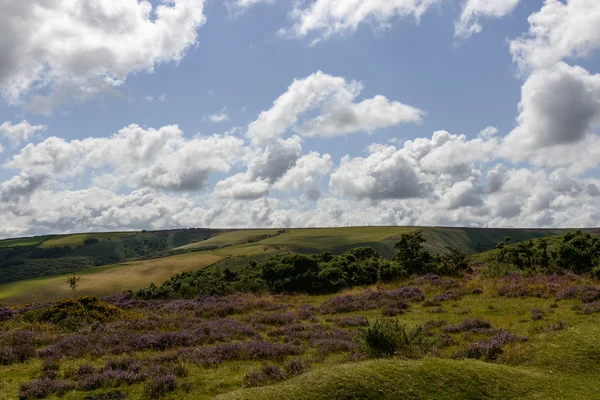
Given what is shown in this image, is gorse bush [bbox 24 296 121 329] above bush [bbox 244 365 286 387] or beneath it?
beneath

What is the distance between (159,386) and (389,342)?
739 centimetres

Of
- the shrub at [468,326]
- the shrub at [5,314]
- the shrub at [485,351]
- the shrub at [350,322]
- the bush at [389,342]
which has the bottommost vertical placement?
the shrub at [5,314]

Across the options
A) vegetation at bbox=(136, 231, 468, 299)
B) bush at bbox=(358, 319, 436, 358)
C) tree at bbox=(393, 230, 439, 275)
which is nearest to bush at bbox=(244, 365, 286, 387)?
bush at bbox=(358, 319, 436, 358)

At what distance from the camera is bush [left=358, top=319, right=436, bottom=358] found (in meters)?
13.2

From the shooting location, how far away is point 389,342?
1345 centimetres

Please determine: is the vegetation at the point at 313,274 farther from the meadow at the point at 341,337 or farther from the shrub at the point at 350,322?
the shrub at the point at 350,322

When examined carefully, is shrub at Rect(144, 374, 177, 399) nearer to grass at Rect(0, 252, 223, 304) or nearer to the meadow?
the meadow

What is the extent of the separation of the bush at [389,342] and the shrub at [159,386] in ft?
20.6

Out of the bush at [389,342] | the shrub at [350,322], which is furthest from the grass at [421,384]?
the shrub at [350,322]

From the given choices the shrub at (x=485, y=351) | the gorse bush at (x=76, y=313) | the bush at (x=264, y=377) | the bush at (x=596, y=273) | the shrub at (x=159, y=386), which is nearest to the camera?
the shrub at (x=159, y=386)

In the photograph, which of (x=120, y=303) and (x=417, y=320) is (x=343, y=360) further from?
(x=120, y=303)

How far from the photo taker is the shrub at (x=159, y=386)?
11945mm

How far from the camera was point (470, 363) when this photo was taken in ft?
38.3

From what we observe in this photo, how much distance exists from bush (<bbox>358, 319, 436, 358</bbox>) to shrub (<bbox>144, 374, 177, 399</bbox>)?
20.6 ft
